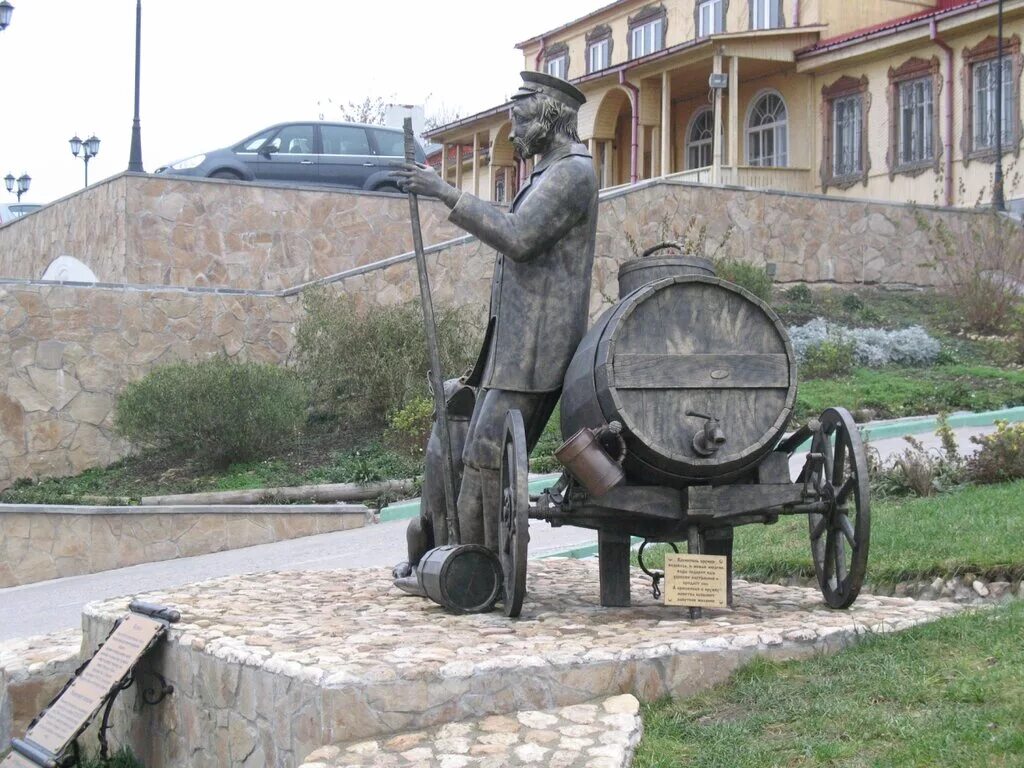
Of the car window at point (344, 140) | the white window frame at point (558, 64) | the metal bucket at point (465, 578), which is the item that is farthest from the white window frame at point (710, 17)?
the metal bucket at point (465, 578)

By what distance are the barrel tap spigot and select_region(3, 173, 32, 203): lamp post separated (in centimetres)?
3508

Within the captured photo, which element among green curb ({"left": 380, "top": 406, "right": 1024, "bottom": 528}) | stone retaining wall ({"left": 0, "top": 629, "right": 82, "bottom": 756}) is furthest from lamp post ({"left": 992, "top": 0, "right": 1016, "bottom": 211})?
stone retaining wall ({"left": 0, "top": 629, "right": 82, "bottom": 756})

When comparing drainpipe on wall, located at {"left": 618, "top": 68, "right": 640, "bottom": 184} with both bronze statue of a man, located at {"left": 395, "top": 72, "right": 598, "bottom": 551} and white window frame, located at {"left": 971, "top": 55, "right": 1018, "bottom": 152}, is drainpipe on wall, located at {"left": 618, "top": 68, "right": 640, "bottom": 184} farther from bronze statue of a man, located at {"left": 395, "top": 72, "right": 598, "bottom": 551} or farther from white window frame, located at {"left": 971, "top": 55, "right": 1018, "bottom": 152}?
bronze statue of a man, located at {"left": 395, "top": 72, "right": 598, "bottom": 551}

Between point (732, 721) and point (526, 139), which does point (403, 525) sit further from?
point (732, 721)

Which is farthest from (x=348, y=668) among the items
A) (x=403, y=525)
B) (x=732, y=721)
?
(x=403, y=525)

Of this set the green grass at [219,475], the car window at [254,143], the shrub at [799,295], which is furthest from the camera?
the car window at [254,143]

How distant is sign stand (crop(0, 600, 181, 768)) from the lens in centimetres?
548

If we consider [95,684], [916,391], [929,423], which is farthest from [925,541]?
[916,391]

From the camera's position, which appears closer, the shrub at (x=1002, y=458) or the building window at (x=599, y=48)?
the shrub at (x=1002, y=458)

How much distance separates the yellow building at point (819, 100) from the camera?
23484 millimetres

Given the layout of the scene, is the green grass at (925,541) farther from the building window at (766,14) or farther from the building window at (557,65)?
the building window at (557,65)

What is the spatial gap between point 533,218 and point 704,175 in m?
19.8

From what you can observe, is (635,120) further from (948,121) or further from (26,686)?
(26,686)

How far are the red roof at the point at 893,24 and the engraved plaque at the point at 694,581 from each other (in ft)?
64.2
